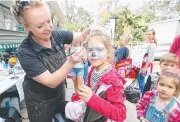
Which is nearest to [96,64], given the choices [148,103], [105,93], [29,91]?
[105,93]

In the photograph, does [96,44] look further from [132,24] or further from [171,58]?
[132,24]

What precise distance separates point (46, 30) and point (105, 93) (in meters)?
0.60

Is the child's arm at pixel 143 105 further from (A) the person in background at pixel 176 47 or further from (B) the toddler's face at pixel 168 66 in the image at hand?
(A) the person in background at pixel 176 47

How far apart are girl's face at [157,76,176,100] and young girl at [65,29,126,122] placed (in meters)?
0.75

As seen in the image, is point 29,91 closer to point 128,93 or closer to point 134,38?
point 128,93

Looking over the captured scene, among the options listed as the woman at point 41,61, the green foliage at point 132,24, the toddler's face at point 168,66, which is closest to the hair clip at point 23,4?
the woman at point 41,61

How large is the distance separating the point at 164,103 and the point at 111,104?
0.93 meters

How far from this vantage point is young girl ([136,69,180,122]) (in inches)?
69.1

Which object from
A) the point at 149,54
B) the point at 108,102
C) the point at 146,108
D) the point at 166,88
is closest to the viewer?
the point at 108,102

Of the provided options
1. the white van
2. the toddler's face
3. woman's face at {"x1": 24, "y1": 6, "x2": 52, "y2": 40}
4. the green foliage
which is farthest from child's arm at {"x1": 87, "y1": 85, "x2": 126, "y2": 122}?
the green foliage

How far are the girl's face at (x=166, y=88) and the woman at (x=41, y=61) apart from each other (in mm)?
953

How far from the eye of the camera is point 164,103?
5.96 ft

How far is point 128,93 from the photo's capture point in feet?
14.7

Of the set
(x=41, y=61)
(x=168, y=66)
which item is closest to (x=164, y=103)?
(x=168, y=66)
